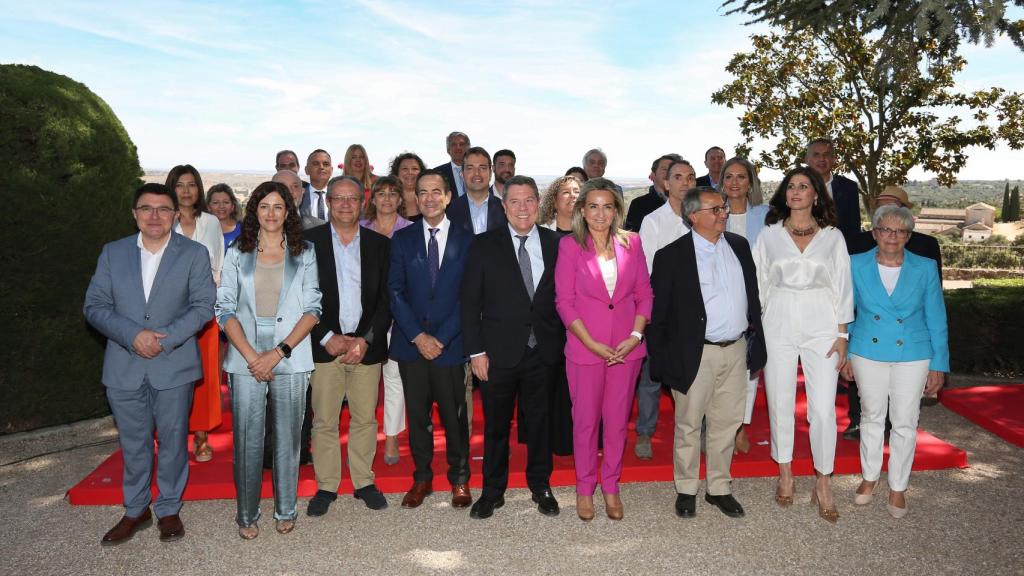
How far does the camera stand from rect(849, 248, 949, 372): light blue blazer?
4.57m

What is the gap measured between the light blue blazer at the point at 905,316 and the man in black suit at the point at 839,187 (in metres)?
1.78

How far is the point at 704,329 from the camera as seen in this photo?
4453mm

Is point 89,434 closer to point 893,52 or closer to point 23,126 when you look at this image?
point 23,126

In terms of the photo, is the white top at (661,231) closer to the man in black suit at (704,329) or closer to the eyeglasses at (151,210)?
the man in black suit at (704,329)

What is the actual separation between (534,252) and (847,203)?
3.52 m

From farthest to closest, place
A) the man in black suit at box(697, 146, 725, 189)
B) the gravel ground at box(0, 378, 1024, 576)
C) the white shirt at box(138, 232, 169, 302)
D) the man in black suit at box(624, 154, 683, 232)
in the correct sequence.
Answer: the man in black suit at box(697, 146, 725, 189) → the man in black suit at box(624, 154, 683, 232) → the white shirt at box(138, 232, 169, 302) → the gravel ground at box(0, 378, 1024, 576)

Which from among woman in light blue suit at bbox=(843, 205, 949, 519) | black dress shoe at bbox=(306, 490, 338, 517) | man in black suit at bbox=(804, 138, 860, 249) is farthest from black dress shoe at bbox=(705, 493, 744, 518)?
man in black suit at bbox=(804, 138, 860, 249)

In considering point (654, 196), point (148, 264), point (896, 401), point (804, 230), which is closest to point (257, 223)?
point (148, 264)

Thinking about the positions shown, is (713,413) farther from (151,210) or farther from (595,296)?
(151,210)

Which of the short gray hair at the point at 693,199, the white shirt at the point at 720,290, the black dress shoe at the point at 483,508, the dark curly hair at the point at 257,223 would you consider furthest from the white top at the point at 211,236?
the white shirt at the point at 720,290

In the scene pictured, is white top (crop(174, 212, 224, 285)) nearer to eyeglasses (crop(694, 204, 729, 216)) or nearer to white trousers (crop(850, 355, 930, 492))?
eyeglasses (crop(694, 204, 729, 216))

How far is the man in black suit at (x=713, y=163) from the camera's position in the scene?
743cm

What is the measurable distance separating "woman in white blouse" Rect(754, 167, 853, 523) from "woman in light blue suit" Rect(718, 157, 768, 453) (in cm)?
74

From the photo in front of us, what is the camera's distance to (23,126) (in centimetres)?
607
